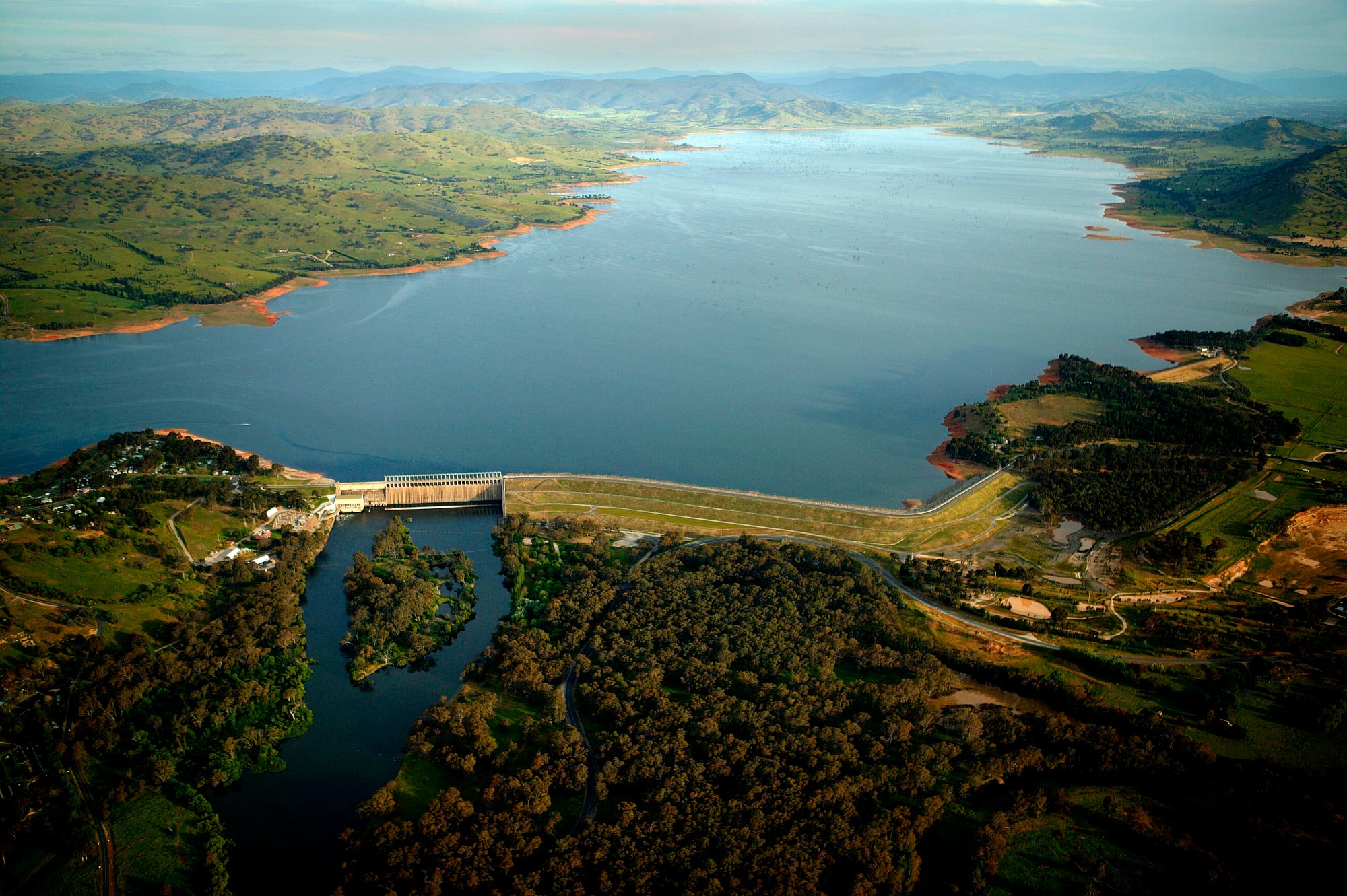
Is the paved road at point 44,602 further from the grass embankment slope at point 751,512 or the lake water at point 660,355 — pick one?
the grass embankment slope at point 751,512

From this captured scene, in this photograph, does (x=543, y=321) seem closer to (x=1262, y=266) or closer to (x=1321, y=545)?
(x=1321, y=545)

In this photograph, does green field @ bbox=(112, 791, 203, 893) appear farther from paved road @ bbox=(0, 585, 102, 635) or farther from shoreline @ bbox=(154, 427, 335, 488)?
shoreline @ bbox=(154, 427, 335, 488)

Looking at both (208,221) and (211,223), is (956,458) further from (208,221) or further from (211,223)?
(208,221)

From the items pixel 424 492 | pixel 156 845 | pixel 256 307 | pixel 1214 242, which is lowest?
pixel 156 845

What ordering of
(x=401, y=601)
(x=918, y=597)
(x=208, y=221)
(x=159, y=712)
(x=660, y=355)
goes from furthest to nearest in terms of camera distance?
(x=208, y=221) < (x=660, y=355) < (x=918, y=597) < (x=401, y=601) < (x=159, y=712)

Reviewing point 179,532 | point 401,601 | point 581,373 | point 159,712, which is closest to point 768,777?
point 401,601

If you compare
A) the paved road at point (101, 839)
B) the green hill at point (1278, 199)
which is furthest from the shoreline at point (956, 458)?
the green hill at point (1278, 199)

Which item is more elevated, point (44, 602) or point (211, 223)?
point (211, 223)
